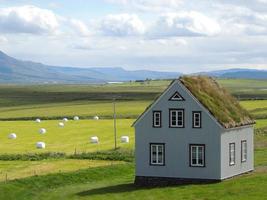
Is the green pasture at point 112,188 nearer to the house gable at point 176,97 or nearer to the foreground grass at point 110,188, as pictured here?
the foreground grass at point 110,188

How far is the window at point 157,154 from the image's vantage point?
56312 millimetres

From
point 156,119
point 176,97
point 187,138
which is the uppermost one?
point 176,97

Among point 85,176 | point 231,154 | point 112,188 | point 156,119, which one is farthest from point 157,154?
point 85,176

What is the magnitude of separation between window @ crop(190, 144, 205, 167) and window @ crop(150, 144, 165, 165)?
2.57 meters

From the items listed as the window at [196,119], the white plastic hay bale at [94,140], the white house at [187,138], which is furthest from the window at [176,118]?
the white plastic hay bale at [94,140]

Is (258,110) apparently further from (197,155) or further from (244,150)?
(197,155)

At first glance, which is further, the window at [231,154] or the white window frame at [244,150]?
the white window frame at [244,150]

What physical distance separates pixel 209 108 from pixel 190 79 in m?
3.67

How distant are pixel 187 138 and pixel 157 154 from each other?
3.15 m

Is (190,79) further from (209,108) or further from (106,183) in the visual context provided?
(106,183)

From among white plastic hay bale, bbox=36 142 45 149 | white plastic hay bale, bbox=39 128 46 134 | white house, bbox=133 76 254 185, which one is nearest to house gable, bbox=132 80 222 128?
white house, bbox=133 76 254 185

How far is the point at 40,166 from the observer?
6606 cm

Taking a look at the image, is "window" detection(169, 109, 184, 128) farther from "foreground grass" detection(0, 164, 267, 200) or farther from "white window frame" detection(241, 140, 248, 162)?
"white window frame" detection(241, 140, 248, 162)

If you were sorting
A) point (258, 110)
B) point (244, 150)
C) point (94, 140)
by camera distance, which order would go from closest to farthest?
point (244, 150) < point (94, 140) < point (258, 110)
